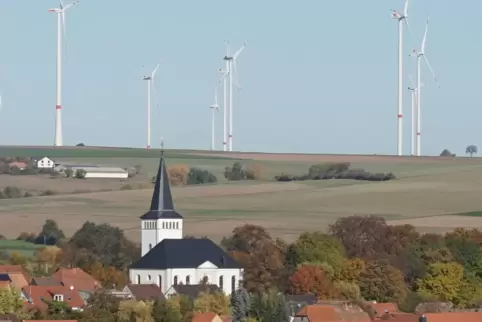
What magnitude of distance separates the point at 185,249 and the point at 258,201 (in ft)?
120

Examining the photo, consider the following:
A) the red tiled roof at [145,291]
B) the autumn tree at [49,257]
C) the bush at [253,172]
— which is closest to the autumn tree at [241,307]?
the red tiled roof at [145,291]

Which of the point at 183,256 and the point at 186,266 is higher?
the point at 183,256

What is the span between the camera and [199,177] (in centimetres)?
17188

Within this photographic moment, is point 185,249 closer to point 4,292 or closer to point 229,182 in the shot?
point 4,292

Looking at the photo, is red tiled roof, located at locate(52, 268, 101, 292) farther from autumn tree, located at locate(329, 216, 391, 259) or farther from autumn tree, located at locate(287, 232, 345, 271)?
autumn tree, located at locate(329, 216, 391, 259)

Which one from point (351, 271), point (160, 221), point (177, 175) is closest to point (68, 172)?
point (177, 175)

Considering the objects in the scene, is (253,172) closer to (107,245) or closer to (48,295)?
(107,245)

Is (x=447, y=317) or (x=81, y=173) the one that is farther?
(x=81, y=173)

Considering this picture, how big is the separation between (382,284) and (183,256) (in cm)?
1256

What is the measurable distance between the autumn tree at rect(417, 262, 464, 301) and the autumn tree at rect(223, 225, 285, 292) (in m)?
7.86

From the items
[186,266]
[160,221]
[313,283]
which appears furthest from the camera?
[160,221]

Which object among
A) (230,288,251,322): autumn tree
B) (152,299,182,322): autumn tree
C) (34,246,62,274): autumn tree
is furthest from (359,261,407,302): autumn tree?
(152,299,182,322): autumn tree

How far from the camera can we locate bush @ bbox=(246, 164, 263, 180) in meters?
174

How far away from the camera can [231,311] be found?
322 feet
